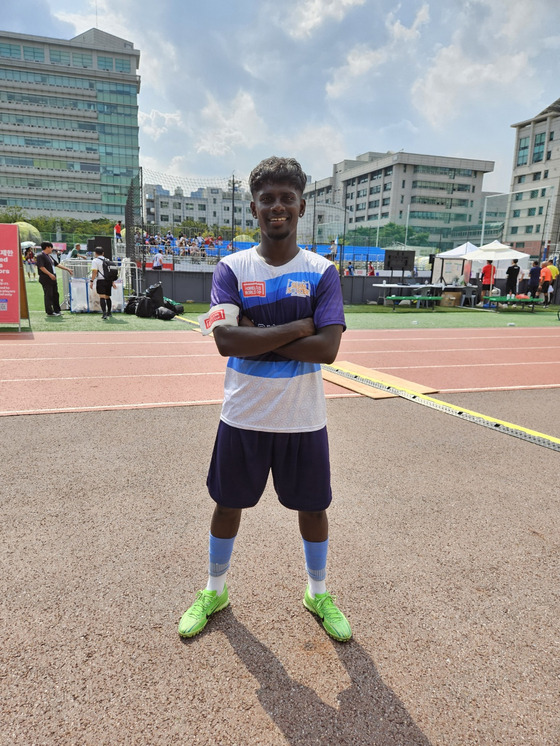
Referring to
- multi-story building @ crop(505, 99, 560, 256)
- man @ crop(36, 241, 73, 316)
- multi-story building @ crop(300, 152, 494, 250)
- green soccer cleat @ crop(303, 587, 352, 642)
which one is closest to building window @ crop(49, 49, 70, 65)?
multi-story building @ crop(300, 152, 494, 250)

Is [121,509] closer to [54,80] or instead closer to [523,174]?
[523,174]

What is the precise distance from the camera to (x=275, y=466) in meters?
2.16

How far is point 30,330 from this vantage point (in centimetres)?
1145

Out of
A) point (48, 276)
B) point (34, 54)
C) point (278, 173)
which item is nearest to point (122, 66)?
point (34, 54)

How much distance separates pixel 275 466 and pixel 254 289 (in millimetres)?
784

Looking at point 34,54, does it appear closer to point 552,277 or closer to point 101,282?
point 101,282

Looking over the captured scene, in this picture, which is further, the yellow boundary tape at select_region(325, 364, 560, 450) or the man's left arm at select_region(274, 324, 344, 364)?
the yellow boundary tape at select_region(325, 364, 560, 450)

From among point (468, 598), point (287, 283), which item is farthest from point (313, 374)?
point (468, 598)

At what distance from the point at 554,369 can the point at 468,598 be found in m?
7.59

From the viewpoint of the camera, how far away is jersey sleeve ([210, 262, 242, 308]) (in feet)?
6.85

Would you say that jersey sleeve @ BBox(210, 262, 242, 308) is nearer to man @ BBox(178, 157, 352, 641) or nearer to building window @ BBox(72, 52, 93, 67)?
man @ BBox(178, 157, 352, 641)

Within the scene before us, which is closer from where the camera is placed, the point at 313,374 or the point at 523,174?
the point at 313,374

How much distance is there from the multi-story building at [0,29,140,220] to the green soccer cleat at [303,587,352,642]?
10542 cm

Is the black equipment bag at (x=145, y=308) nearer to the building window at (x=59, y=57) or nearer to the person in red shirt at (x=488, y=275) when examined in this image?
the person in red shirt at (x=488, y=275)
